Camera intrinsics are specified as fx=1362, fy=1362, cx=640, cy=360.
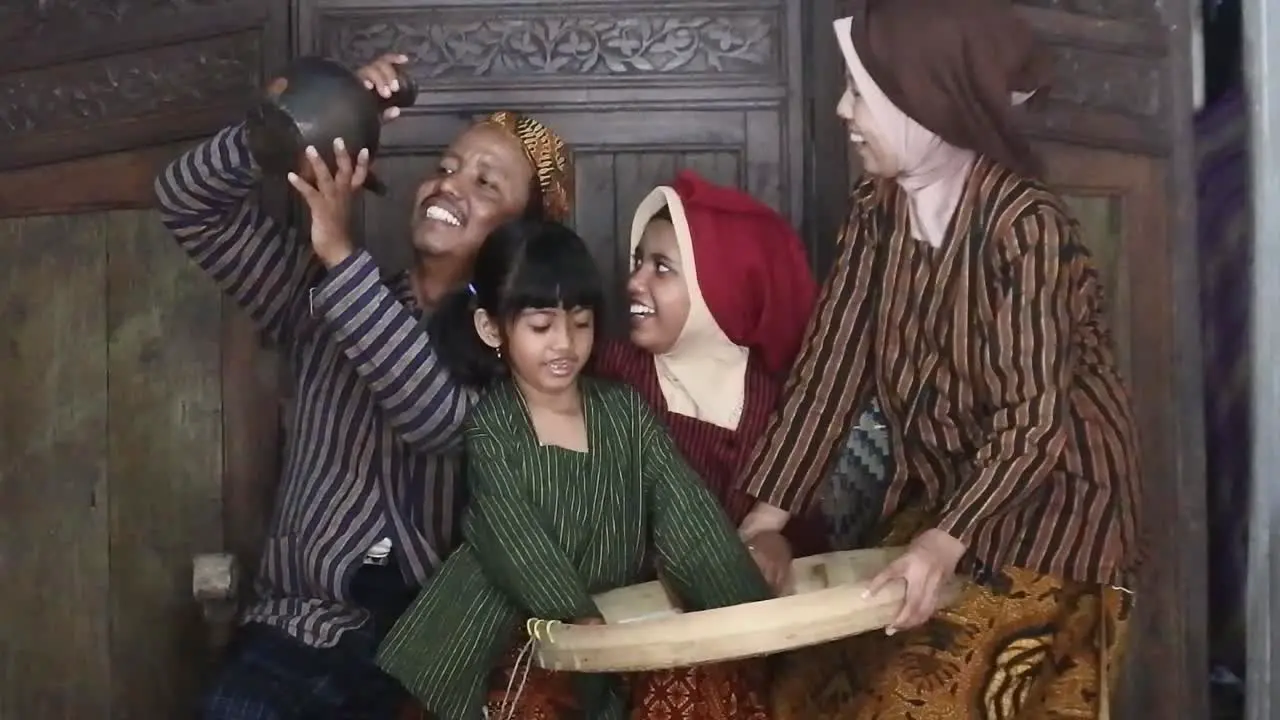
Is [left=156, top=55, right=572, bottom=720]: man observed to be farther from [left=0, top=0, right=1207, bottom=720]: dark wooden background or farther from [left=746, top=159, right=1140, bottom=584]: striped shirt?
[left=746, top=159, right=1140, bottom=584]: striped shirt

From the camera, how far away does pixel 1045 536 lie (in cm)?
141

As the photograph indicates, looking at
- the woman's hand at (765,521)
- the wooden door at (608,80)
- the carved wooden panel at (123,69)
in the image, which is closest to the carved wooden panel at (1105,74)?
the wooden door at (608,80)

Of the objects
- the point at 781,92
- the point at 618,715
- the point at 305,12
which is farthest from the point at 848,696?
the point at 305,12

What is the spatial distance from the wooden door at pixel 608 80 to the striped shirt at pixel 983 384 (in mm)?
399

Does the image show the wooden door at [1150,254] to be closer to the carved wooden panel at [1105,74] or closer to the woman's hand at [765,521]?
the carved wooden panel at [1105,74]

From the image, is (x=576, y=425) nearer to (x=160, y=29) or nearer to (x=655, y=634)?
(x=655, y=634)

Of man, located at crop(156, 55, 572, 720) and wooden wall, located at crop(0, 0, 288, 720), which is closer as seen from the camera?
man, located at crop(156, 55, 572, 720)

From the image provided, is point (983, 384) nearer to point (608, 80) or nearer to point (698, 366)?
point (698, 366)

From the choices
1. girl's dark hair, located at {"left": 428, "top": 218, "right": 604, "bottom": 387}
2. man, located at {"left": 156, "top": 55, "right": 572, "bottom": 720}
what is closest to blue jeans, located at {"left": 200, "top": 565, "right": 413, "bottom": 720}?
man, located at {"left": 156, "top": 55, "right": 572, "bottom": 720}

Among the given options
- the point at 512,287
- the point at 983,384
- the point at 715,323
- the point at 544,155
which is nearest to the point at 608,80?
the point at 544,155

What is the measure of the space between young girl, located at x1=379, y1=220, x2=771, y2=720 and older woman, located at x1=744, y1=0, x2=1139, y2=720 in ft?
0.74

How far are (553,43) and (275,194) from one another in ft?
1.50

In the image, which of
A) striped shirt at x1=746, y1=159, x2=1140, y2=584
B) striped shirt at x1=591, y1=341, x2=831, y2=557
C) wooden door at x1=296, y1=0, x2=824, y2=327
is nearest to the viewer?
striped shirt at x1=746, y1=159, x2=1140, y2=584

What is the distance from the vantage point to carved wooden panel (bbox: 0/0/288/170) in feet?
6.55
